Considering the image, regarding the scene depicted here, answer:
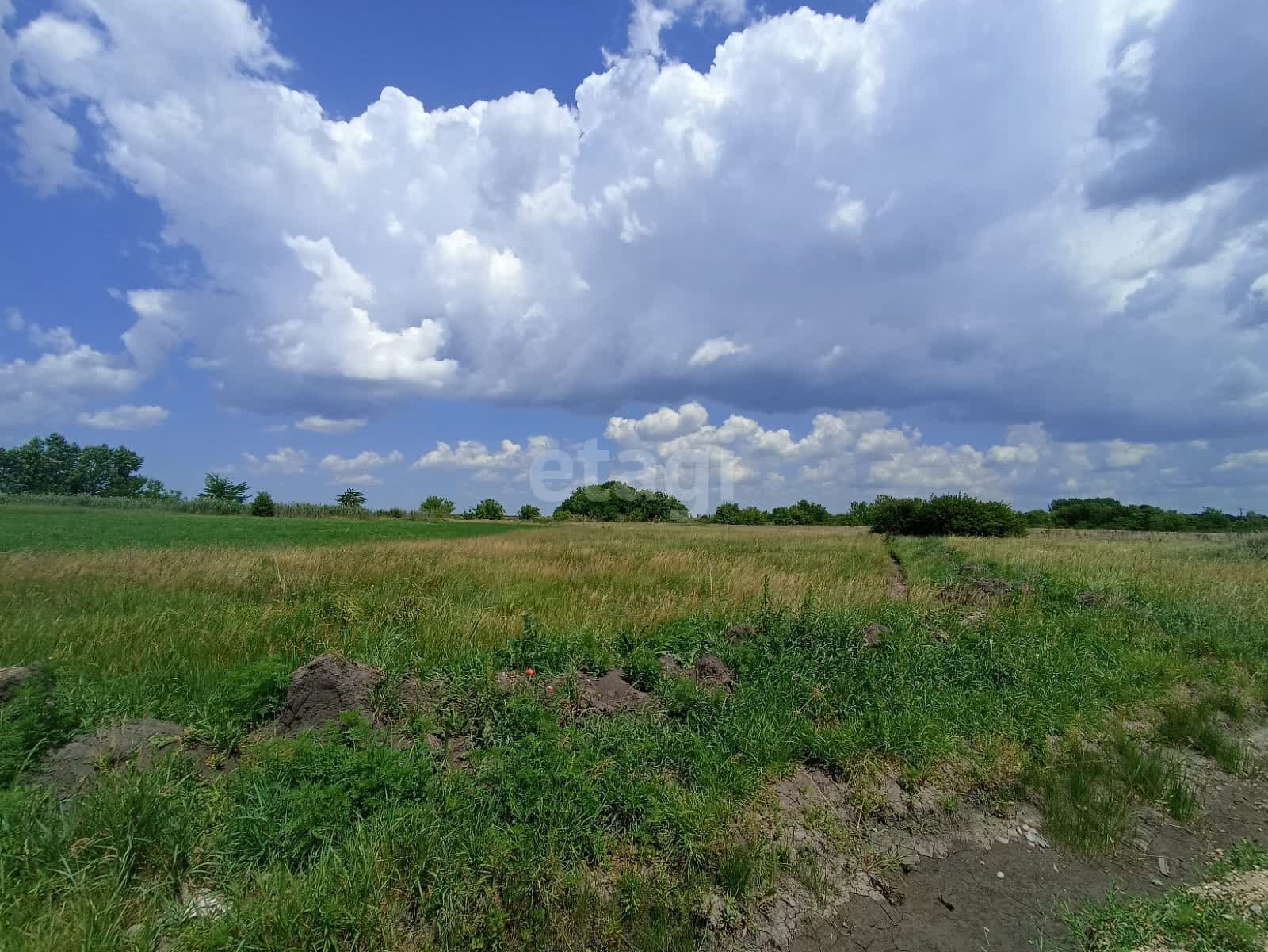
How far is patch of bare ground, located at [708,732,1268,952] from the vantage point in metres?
3.05

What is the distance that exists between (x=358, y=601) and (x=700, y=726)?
6.14 meters

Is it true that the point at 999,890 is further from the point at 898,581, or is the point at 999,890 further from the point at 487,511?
the point at 487,511

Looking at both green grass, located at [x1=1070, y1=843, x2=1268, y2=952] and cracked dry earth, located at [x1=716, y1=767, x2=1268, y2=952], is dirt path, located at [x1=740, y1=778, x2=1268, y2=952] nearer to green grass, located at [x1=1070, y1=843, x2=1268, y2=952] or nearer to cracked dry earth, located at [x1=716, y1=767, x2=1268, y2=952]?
cracked dry earth, located at [x1=716, y1=767, x2=1268, y2=952]

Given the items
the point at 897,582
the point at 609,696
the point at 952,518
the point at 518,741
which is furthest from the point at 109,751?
the point at 952,518

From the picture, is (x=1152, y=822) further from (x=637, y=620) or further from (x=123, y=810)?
(x=123, y=810)

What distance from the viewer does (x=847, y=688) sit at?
567cm

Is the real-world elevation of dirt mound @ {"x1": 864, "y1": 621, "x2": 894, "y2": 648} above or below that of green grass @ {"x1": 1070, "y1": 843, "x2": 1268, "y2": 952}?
above

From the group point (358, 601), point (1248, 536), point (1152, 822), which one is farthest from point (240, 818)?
point (1248, 536)

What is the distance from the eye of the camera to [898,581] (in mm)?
16312

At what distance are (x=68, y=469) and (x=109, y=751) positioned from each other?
13293 cm

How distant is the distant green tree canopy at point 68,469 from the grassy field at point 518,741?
121540mm

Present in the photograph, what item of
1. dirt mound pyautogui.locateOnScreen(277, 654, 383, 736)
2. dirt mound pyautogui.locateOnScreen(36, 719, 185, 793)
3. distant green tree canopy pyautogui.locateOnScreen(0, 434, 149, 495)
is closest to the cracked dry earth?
dirt mound pyautogui.locateOnScreen(277, 654, 383, 736)

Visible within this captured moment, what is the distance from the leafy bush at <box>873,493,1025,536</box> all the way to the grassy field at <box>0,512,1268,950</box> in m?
35.7

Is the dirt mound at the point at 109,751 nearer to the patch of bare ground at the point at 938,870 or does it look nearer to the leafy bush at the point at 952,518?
the patch of bare ground at the point at 938,870
